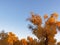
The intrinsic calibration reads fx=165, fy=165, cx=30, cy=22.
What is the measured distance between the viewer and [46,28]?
93.4 ft

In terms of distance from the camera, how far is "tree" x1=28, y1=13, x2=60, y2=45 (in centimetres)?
2839

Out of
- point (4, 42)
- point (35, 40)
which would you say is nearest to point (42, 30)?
point (35, 40)

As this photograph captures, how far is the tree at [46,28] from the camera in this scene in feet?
93.1

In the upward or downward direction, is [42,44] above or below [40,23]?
below

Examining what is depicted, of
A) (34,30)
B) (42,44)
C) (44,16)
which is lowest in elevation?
(42,44)

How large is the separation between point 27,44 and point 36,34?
4.58 metres

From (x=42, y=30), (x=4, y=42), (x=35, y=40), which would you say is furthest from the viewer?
(x=4, y=42)

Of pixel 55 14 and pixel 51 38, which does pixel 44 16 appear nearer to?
pixel 55 14

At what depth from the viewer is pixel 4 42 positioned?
3472 centimetres

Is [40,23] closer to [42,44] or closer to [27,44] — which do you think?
[42,44]

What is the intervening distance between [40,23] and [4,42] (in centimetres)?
992

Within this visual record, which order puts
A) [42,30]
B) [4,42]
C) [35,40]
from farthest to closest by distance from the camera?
[4,42]
[35,40]
[42,30]

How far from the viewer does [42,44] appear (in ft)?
95.9

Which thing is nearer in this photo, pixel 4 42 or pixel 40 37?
pixel 40 37
